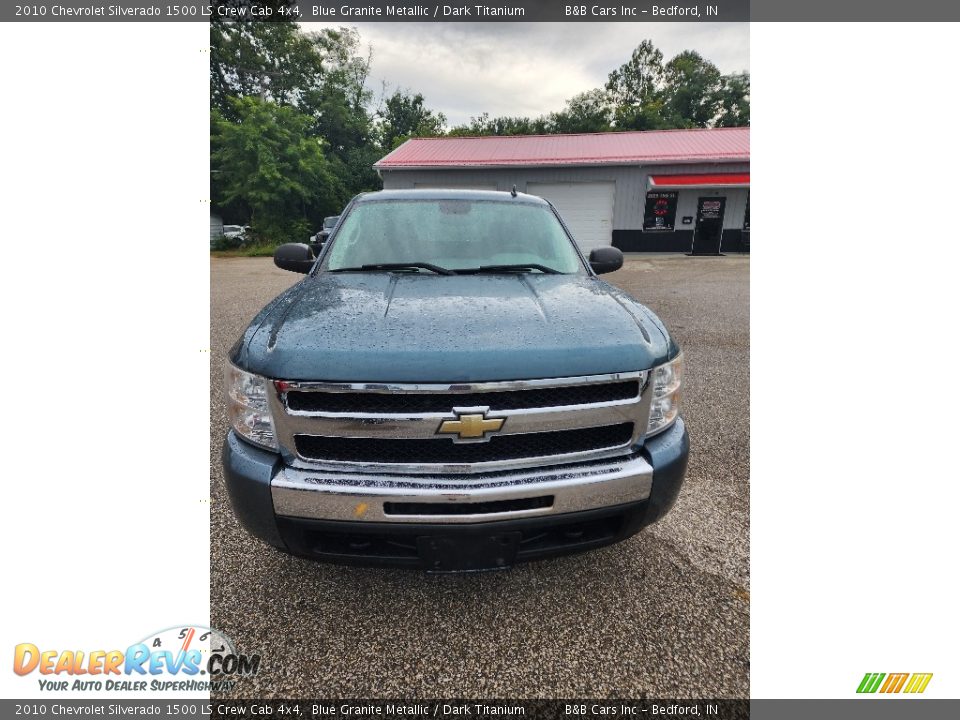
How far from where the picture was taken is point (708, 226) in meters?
17.1

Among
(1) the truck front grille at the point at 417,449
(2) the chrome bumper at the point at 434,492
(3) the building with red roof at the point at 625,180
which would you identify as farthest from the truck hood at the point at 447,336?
(3) the building with red roof at the point at 625,180

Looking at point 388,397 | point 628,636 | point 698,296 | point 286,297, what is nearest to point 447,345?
point 388,397

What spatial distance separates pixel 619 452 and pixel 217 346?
17.8ft

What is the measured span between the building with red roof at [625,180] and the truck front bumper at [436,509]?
1494 centimetres

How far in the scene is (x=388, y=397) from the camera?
1.49 m

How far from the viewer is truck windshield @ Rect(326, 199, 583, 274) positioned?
2525mm

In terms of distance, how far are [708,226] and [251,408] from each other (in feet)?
62.3

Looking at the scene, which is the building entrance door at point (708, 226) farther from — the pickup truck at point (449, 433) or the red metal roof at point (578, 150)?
the pickup truck at point (449, 433)

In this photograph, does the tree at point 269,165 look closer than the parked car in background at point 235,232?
Yes

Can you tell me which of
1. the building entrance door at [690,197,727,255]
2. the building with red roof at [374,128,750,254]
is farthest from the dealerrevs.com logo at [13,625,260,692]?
the building entrance door at [690,197,727,255]

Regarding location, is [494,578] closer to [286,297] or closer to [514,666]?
[514,666]

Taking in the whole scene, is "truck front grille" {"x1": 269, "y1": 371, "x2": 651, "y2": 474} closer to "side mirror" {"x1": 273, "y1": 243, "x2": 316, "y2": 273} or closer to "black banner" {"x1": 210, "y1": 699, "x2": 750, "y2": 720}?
"black banner" {"x1": 210, "y1": 699, "x2": 750, "y2": 720}

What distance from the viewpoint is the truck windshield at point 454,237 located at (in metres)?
2.53
